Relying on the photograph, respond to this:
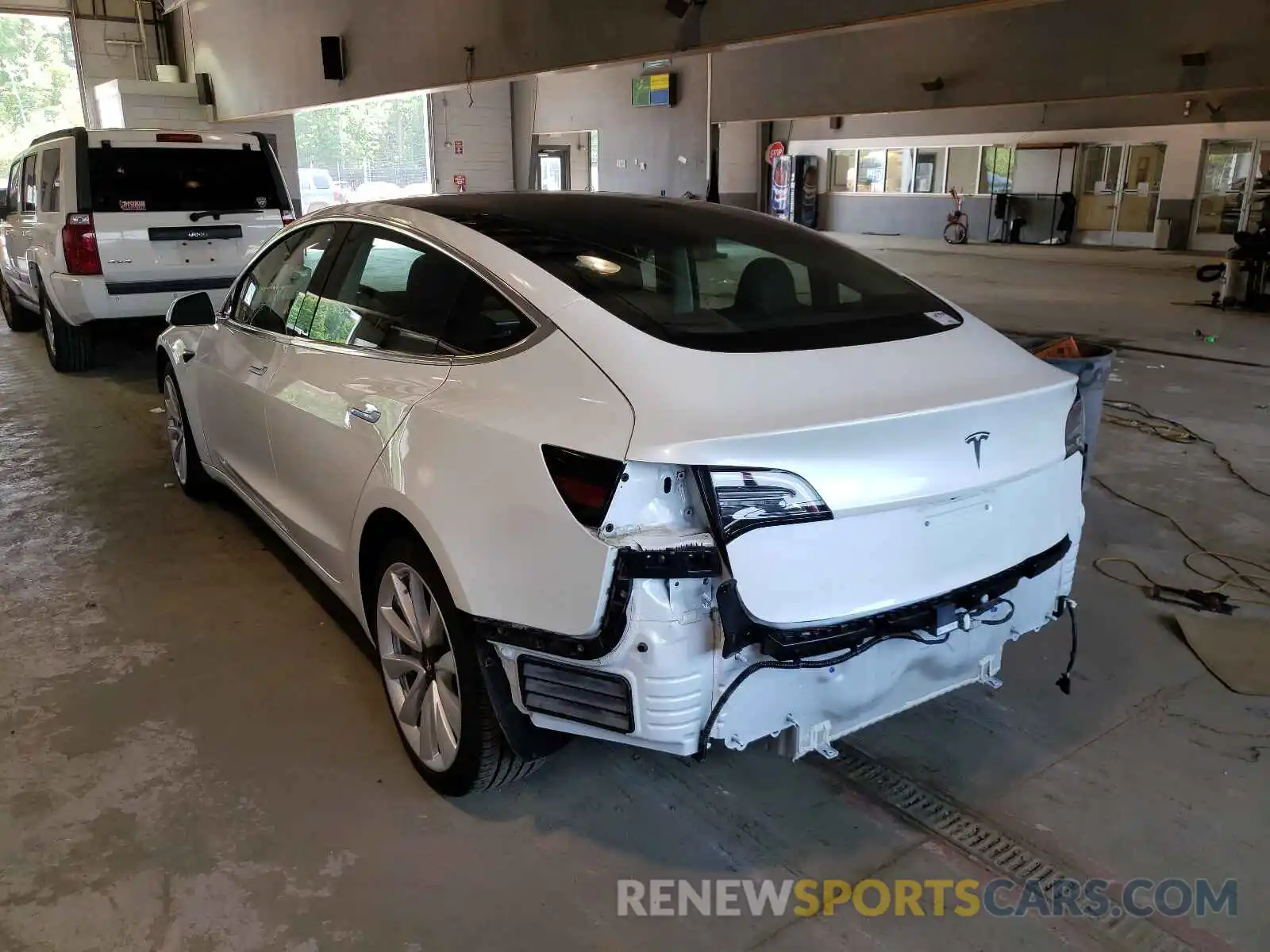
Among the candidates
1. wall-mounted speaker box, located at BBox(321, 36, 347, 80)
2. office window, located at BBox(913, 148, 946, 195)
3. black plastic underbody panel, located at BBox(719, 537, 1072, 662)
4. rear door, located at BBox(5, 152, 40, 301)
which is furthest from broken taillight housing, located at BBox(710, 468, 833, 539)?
office window, located at BBox(913, 148, 946, 195)

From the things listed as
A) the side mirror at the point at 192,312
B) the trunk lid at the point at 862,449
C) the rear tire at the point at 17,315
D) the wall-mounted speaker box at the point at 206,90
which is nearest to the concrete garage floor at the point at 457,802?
the trunk lid at the point at 862,449

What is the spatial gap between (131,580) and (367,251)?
6.29 feet

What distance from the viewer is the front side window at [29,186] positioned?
7.68 m

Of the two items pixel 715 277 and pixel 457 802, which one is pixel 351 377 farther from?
pixel 457 802

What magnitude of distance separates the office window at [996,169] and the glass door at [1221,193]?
164 inches

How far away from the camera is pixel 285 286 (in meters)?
3.39

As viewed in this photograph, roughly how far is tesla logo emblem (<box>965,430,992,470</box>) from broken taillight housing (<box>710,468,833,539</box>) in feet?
1.44

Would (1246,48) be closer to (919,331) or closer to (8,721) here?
(919,331)

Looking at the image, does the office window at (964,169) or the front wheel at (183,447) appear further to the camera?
the office window at (964,169)

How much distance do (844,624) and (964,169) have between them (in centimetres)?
2370

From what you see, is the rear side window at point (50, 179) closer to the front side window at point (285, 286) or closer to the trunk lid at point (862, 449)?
the front side window at point (285, 286)

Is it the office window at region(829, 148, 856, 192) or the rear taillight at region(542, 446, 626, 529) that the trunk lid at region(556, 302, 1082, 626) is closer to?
the rear taillight at region(542, 446, 626, 529)

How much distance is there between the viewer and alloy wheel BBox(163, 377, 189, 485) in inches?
182

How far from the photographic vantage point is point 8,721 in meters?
2.87
